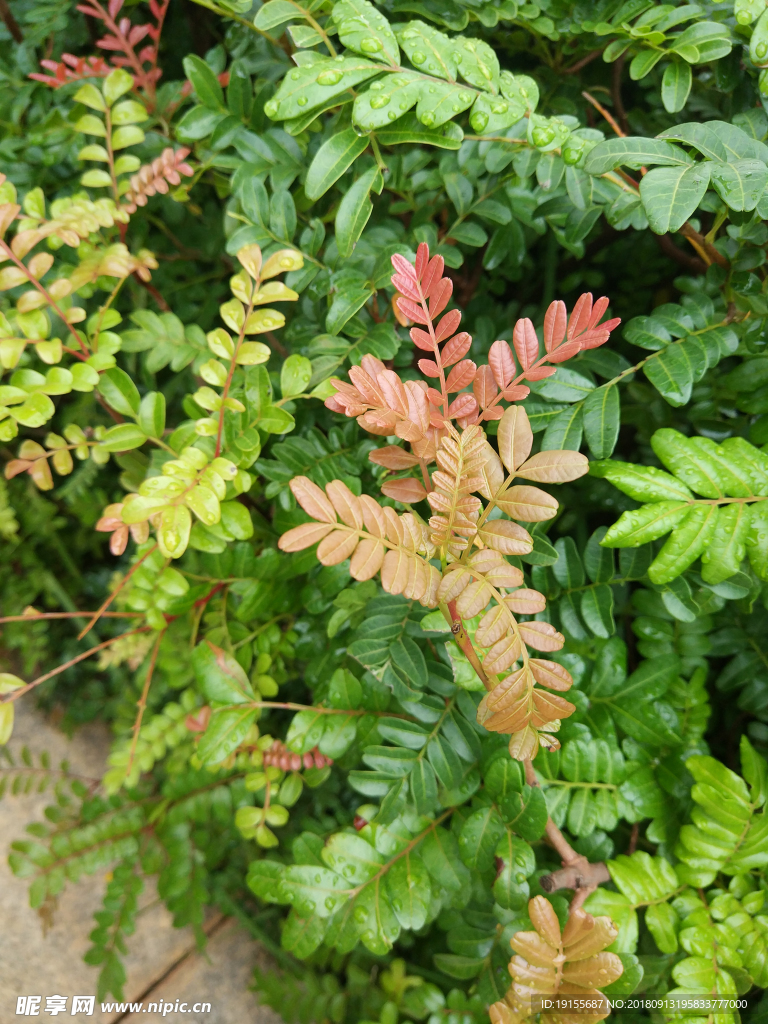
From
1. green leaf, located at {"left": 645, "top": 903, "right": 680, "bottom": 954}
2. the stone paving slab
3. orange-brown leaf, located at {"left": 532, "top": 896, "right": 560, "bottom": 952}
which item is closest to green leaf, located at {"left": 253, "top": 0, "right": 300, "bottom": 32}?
orange-brown leaf, located at {"left": 532, "top": 896, "right": 560, "bottom": 952}

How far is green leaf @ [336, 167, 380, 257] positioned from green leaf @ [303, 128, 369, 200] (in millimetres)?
30

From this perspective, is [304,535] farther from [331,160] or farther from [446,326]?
[331,160]

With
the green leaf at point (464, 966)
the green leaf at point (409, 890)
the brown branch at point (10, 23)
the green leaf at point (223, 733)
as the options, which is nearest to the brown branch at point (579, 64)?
the brown branch at point (10, 23)

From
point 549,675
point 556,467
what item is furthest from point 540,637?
point 556,467

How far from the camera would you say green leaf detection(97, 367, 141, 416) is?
2.93 ft

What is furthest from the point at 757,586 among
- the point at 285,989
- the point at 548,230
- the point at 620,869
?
the point at 285,989

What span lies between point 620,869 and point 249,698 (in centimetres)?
53

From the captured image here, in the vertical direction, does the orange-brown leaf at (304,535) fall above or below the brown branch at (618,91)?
below

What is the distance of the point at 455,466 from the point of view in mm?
583

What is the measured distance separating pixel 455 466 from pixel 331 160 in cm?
40

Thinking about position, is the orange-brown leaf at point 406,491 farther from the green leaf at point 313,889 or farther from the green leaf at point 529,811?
the green leaf at point 313,889

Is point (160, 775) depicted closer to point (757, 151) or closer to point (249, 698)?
point (249, 698)

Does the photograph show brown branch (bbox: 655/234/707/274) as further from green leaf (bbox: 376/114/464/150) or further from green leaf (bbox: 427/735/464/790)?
green leaf (bbox: 427/735/464/790)

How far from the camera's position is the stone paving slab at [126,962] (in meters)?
1.40
